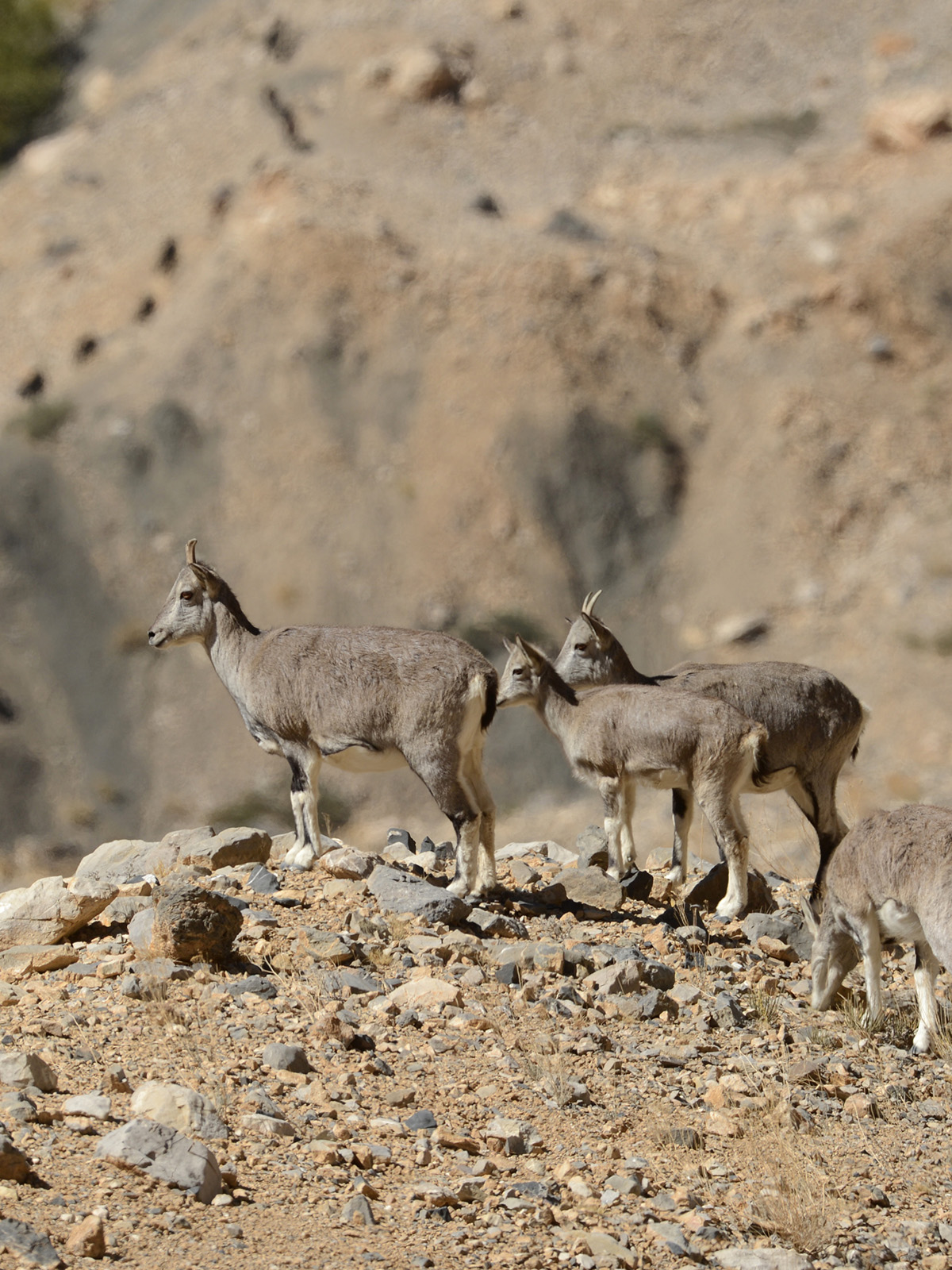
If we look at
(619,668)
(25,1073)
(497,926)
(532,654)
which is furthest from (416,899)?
(619,668)

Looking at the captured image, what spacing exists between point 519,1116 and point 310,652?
19.5 ft

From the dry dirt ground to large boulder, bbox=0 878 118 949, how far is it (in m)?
0.20

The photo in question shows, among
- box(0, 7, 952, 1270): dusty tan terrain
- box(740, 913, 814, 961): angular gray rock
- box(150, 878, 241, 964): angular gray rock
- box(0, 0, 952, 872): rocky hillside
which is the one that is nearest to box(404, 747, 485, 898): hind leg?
box(740, 913, 814, 961): angular gray rock

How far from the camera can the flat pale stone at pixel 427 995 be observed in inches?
370

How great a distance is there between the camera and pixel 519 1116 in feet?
26.5

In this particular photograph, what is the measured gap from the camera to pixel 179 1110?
7262 mm

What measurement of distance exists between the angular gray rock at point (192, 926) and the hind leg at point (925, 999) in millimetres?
5198

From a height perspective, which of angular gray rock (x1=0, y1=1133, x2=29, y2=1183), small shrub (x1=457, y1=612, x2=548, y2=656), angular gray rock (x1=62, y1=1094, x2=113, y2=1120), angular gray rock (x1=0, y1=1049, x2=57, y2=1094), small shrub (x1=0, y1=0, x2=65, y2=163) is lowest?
small shrub (x1=457, y1=612, x2=548, y2=656)

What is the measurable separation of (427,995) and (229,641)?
19.4 ft

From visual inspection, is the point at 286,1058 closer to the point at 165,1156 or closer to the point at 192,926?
the point at 165,1156

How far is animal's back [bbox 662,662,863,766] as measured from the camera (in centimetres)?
1396

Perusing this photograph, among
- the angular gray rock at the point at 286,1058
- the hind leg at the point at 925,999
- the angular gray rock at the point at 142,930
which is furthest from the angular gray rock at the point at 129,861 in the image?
the hind leg at the point at 925,999

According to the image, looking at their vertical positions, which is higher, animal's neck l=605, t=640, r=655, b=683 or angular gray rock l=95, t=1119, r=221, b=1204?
angular gray rock l=95, t=1119, r=221, b=1204

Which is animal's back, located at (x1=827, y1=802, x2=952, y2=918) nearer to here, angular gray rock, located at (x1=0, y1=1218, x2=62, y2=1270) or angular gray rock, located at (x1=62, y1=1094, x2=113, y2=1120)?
angular gray rock, located at (x1=62, y1=1094, x2=113, y2=1120)
